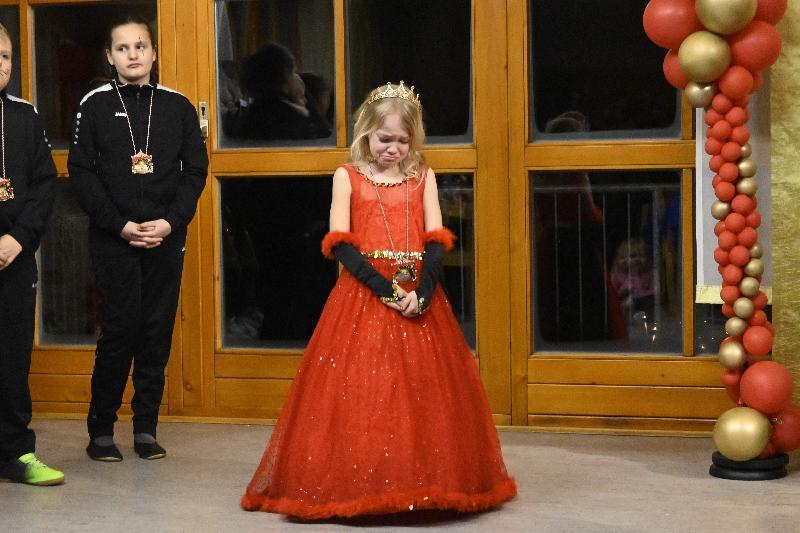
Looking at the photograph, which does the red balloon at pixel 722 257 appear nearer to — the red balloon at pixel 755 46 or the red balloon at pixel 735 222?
the red balloon at pixel 735 222

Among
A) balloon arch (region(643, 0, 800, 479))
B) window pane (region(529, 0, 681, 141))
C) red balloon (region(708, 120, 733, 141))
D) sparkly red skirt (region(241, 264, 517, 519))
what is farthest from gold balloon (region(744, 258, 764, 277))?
sparkly red skirt (region(241, 264, 517, 519))

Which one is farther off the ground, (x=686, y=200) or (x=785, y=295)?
(x=686, y=200)

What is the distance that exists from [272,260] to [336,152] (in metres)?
0.44

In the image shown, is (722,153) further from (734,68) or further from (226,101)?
(226,101)

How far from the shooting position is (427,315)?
10.1 feet

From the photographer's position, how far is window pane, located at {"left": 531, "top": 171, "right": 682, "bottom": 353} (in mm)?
3982

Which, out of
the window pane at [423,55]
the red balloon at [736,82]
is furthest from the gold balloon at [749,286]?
the window pane at [423,55]

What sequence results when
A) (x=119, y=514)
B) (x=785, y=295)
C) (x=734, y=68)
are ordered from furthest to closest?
(x=785, y=295) < (x=734, y=68) < (x=119, y=514)

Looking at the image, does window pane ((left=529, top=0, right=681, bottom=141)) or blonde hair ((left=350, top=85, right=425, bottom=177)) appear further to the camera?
window pane ((left=529, top=0, right=681, bottom=141))

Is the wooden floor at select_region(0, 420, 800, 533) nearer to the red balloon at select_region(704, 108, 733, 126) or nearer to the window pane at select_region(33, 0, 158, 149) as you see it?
the red balloon at select_region(704, 108, 733, 126)

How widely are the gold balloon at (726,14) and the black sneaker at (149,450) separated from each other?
6.31 feet

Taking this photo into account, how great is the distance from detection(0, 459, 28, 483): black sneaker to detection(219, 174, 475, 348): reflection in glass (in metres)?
1.07

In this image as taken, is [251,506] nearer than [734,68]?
Yes

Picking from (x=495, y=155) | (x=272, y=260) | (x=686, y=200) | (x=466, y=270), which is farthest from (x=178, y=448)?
(x=686, y=200)
